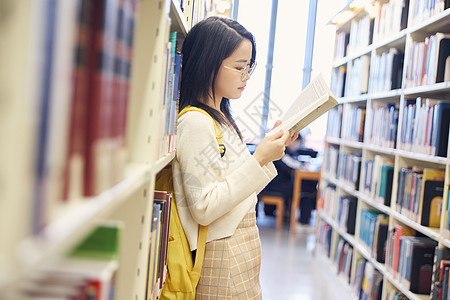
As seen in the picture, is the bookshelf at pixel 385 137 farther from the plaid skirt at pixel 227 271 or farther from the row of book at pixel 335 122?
the plaid skirt at pixel 227 271

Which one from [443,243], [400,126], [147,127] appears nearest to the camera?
[147,127]

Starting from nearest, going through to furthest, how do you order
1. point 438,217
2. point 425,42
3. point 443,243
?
point 443,243 → point 438,217 → point 425,42

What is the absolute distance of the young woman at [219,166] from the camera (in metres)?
1.23

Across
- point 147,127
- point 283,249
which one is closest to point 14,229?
point 147,127

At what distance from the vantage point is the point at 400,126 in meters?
2.56

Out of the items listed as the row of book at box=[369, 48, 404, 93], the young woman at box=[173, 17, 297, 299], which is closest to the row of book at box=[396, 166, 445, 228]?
the row of book at box=[369, 48, 404, 93]

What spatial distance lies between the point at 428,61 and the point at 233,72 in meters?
1.38

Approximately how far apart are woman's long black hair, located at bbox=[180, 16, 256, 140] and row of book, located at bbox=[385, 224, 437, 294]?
1.44 metres

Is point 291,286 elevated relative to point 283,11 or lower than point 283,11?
lower

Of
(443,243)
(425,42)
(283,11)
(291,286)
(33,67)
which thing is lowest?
(291,286)

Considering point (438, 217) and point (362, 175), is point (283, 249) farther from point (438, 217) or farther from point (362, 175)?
point (438, 217)

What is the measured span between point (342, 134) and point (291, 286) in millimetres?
1373

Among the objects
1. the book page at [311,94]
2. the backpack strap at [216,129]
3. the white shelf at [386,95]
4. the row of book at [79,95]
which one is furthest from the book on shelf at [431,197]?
the row of book at [79,95]

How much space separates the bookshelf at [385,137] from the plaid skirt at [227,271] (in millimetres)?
1105
